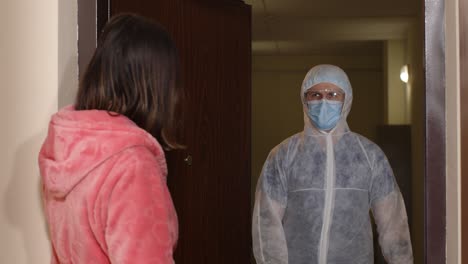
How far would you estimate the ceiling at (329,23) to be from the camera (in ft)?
15.8

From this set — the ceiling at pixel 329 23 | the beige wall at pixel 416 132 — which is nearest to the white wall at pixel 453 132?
the beige wall at pixel 416 132

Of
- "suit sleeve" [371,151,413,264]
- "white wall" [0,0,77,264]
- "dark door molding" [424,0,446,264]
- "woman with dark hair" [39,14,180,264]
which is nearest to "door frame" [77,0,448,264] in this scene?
"dark door molding" [424,0,446,264]

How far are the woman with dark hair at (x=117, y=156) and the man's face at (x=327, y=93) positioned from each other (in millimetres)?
1321

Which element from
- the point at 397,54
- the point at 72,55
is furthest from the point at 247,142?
the point at 397,54

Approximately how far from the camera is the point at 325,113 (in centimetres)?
236

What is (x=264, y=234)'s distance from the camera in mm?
2217

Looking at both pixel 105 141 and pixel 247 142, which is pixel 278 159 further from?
pixel 105 141

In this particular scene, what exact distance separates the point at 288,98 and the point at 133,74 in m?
7.39

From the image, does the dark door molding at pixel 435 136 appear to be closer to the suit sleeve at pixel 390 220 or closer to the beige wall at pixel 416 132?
the suit sleeve at pixel 390 220

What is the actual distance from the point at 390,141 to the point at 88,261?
15.4 ft

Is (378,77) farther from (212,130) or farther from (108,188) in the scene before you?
(108,188)

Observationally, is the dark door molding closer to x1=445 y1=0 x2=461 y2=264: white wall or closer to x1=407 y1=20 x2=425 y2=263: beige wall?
x1=445 y1=0 x2=461 y2=264: white wall

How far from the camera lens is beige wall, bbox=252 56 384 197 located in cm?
812

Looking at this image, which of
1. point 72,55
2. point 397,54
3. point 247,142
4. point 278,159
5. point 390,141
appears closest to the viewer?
point 72,55
